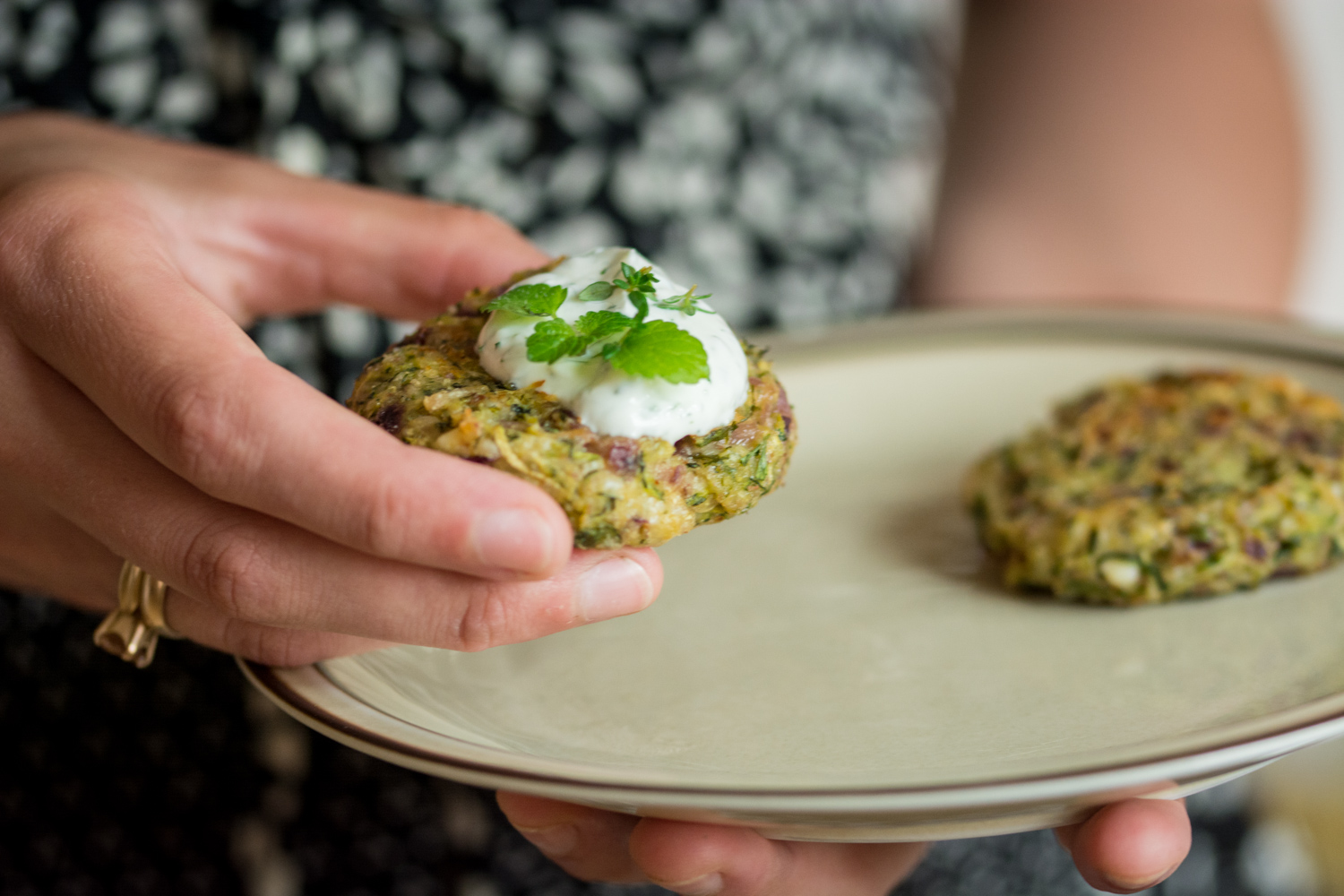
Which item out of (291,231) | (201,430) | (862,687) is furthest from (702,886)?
(291,231)

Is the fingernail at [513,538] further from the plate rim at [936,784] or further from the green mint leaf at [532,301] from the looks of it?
the green mint leaf at [532,301]

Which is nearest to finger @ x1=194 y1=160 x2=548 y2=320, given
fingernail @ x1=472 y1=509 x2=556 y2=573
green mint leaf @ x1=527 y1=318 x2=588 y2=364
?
green mint leaf @ x1=527 y1=318 x2=588 y2=364

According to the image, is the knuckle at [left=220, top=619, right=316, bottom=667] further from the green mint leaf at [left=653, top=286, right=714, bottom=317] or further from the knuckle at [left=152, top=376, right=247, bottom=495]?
the green mint leaf at [left=653, top=286, right=714, bottom=317]

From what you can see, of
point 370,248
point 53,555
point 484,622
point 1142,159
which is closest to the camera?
point 484,622

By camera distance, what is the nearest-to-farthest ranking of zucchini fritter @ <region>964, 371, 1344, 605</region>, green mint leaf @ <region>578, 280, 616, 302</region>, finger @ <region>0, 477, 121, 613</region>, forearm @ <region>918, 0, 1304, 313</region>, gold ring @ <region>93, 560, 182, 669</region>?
green mint leaf @ <region>578, 280, 616, 302</region> < gold ring @ <region>93, 560, 182, 669</region> < finger @ <region>0, 477, 121, 613</region> < zucchini fritter @ <region>964, 371, 1344, 605</region> < forearm @ <region>918, 0, 1304, 313</region>

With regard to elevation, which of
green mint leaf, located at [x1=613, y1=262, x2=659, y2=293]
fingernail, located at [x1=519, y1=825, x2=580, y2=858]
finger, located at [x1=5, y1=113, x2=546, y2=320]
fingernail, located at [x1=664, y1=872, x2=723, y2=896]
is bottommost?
fingernail, located at [x1=519, y1=825, x2=580, y2=858]

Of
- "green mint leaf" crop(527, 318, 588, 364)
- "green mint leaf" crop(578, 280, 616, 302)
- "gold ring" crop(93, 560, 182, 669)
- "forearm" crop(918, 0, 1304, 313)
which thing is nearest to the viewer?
"green mint leaf" crop(527, 318, 588, 364)

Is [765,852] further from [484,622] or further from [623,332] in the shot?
[623,332]
